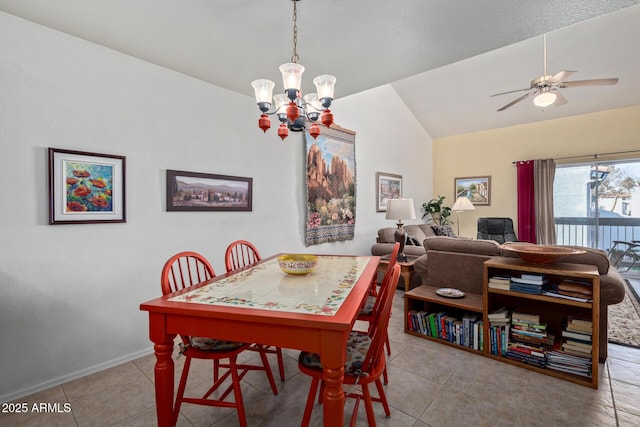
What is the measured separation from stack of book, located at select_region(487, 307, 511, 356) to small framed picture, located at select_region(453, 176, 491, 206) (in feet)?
14.1

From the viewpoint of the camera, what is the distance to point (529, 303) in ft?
7.50

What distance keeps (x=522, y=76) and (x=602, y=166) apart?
219 centimetres

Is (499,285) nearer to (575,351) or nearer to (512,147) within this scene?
(575,351)

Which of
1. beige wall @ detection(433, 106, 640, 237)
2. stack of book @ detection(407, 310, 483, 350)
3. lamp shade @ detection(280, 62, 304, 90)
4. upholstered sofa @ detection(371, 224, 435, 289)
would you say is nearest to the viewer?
lamp shade @ detection(280, 62, 304, 90)

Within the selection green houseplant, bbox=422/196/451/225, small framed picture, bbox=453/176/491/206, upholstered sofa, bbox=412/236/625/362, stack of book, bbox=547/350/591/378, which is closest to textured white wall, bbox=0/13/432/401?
upholstered sofa, bbox=412/236/625/362

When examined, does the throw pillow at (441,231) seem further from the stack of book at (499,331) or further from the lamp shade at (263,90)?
the lamp shade at (263,90)

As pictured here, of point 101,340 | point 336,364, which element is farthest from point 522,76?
point 101,340

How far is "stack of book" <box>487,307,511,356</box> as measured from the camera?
6.99 feet

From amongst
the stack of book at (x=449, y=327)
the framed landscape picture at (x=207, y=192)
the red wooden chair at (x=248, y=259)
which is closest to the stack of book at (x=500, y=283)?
the stack of book at (x=449, y=327)

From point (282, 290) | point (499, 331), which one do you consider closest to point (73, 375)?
point (282, 290)

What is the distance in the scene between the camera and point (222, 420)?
1.57 meters

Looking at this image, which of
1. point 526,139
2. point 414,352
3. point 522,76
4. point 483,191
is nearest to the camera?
point 414,352

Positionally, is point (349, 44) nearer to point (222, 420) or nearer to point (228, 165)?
point (228, 165)

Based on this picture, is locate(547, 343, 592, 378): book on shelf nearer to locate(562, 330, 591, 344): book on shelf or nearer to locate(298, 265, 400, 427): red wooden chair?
locate(562, 330, 591, 344): book on shelf
